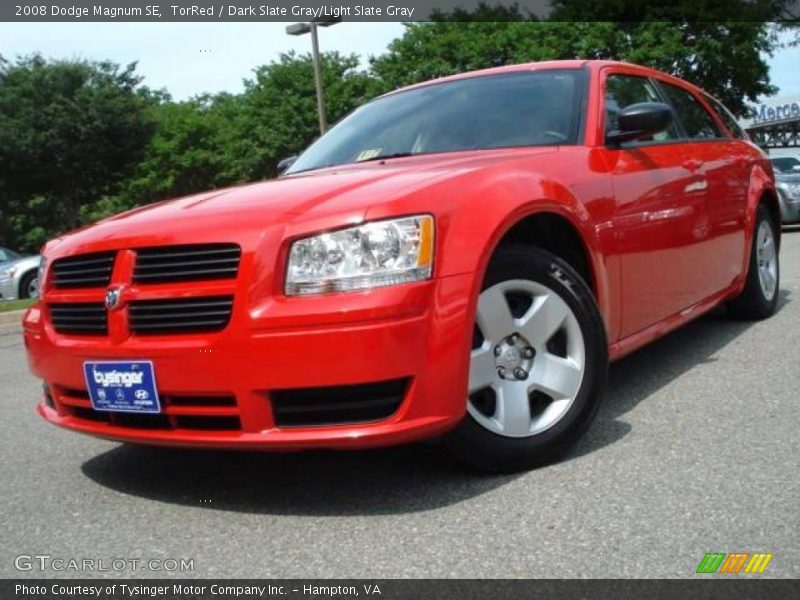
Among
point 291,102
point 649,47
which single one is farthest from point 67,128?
point 649,47

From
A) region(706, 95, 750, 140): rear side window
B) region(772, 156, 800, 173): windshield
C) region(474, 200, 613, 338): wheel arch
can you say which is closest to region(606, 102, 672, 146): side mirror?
region(474, 200, 613, 338): wheel arch

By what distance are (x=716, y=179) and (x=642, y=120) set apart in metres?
1.19

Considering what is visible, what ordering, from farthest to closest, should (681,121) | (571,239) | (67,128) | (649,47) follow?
(67,128)
(649,47)
(681,121)
(571,239)

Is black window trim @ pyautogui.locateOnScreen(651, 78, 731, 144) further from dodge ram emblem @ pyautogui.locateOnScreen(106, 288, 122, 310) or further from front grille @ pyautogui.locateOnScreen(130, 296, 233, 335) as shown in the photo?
dodge ram emblem @ pyautogui.locateOnScreen(106, 288, 122, 310)

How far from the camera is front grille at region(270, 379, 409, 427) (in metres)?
2.67

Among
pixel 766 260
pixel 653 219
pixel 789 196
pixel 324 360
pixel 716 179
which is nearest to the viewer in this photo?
pixel 324 360

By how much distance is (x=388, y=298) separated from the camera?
2600mm

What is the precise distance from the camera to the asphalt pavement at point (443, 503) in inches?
93.0

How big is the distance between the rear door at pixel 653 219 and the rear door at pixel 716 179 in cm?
10

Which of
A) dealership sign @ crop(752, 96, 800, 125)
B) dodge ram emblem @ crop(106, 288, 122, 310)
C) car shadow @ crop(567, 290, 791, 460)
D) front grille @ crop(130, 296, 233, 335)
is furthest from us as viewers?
dealership sign @ crop(752, 96, 800, 125)

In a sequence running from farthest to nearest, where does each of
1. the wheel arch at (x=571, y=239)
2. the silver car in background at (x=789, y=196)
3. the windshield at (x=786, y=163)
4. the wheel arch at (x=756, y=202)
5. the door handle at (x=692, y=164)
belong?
the windshield at (x=786, y=163), the silver car in background at (x=789, y=196), the wheel arch at (x=756, y=202), the door handle at (x=692, y=164), the wheel arch at (x=571, y=239)

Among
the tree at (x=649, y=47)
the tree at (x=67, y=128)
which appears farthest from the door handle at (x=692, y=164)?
the tree at (x=67, y=128)

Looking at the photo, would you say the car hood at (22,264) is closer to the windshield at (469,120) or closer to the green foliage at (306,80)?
the windshield at (469,120)

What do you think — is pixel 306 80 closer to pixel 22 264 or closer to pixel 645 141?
pixel 22 264
